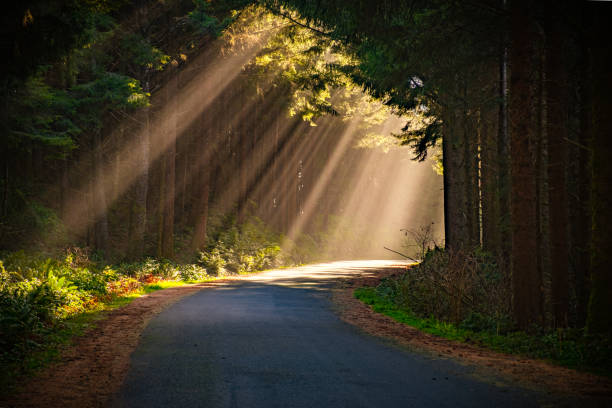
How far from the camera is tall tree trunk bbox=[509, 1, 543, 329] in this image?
9.27m

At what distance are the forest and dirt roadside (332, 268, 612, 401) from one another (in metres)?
0.91

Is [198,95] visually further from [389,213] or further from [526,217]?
[389,213]

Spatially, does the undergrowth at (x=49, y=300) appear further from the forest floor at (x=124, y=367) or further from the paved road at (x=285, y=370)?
the paved road at (x=285, y=370)

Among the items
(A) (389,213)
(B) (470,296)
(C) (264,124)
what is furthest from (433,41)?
(A) (389,213)

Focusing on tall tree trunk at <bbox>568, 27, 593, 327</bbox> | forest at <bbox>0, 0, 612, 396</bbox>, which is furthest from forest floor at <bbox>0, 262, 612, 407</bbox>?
tall tree trunk at <bbox>568, 27, 593, 327</bbox>

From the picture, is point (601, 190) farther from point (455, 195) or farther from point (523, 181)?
point (455, 195)

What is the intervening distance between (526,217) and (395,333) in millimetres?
3539

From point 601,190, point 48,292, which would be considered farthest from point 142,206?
point 601,190

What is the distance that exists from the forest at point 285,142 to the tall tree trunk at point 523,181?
40 mm

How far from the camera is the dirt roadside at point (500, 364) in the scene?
5914 mm

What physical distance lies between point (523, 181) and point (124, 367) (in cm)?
797

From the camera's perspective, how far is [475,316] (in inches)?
403

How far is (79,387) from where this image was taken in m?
5.84

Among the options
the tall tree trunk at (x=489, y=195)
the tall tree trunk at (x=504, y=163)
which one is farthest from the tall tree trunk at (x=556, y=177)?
the tall tree trunk at (x=489, y=195)
